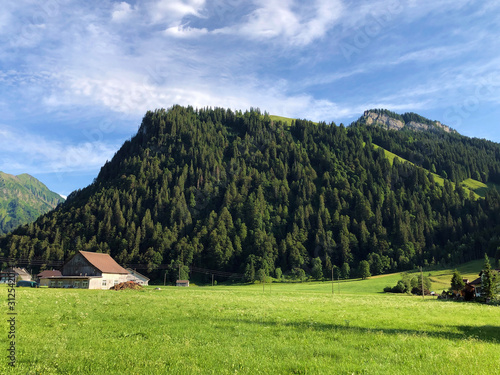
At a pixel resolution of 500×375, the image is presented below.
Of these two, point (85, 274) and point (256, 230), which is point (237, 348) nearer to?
point (85, 274)

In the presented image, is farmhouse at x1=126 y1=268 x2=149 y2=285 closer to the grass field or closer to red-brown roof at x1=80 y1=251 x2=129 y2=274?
red-brown roof at x1=80 y1=251 x2=129 y2=274

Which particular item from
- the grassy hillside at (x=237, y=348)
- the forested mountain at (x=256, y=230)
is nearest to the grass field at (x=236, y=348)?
the grassy hillside at (x=237, y=348)

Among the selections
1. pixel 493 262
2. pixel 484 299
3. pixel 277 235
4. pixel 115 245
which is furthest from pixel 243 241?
pixel 484 299

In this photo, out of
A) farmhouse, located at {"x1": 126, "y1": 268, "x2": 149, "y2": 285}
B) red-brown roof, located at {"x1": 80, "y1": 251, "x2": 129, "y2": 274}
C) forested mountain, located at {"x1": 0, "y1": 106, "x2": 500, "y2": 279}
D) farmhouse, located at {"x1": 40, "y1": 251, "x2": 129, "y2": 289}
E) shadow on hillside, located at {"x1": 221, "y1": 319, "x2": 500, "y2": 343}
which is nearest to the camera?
shadow on hillside, located at {"x1": 221, "y1": 319, "x2": 500, "y2": 343}

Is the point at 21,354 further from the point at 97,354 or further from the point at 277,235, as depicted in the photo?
the point at 277,235

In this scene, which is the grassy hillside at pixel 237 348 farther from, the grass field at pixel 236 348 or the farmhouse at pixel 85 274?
the farmhouse at pixel 85 274

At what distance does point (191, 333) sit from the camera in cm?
1458

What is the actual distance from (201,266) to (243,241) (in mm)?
25960

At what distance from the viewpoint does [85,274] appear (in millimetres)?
79438

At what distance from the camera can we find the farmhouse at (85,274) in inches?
3078

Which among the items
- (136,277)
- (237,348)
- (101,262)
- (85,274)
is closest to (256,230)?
(136,277)

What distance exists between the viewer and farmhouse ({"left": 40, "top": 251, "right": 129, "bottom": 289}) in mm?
78188

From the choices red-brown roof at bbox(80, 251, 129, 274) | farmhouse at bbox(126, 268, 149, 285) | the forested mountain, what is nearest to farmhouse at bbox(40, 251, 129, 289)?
red-brown roof at bbox(80, 251, 129, 274)

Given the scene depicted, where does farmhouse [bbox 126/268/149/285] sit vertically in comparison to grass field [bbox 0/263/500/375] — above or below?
below
